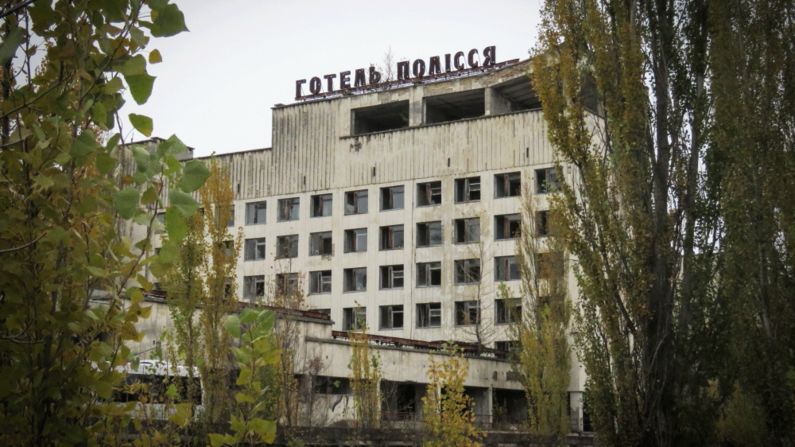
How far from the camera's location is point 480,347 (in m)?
45.8

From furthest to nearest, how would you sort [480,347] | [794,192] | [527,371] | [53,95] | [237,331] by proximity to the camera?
[480,347] < [527,371] < [794,192] < [237,331] < [53,95]

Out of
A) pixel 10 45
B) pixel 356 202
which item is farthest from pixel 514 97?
pixel 10 45

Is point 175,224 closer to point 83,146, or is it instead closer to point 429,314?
point 83,146

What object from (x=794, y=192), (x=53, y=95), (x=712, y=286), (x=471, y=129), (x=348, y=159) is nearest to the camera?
(x=53, y=95)

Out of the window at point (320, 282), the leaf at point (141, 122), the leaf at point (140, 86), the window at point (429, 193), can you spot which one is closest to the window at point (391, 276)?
the window at point (320, 282)

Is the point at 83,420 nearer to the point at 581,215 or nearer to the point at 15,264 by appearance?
the point at 15,264

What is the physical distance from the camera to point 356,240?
53.8m

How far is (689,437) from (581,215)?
14.3ft

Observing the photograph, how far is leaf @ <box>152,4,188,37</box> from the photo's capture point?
89.7 inches

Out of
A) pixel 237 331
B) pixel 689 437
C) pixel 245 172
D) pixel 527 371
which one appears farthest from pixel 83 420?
pixel 245 172

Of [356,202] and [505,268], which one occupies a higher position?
[356,202]

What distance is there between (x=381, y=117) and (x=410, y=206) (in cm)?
645

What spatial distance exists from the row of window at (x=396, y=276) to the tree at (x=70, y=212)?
4279cm

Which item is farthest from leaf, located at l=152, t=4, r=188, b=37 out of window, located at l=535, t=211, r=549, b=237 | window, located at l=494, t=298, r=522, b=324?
window, located at l=535, t=211, r=549, b=237
